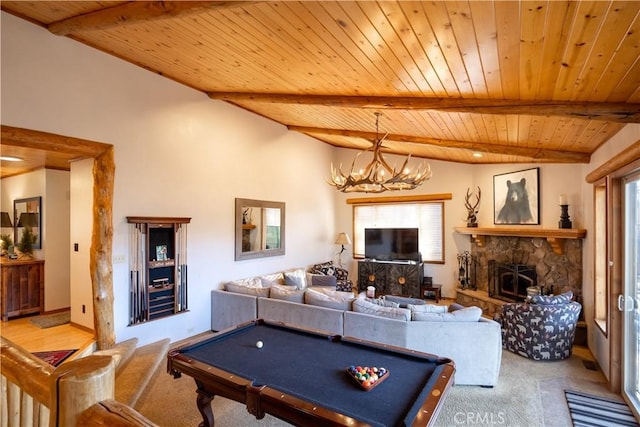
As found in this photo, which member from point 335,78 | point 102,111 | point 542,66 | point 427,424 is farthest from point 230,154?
point 427,424

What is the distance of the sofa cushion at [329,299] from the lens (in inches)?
169

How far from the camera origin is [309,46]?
10.3ft

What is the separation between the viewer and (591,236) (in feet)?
15.5

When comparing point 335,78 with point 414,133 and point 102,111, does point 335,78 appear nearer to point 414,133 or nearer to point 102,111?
point 414,133

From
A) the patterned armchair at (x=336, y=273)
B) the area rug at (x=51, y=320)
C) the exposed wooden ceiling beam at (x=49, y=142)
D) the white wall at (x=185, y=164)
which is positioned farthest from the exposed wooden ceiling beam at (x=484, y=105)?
the area rug at (x=51, y=320)

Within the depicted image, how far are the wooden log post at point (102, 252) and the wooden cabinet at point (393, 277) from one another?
536cm

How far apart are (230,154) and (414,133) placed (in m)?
3.19

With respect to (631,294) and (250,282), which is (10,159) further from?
(631,294)

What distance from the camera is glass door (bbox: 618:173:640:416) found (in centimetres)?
334

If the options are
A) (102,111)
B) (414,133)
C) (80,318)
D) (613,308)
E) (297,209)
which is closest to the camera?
(613,308)

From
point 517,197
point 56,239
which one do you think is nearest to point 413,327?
point 517,197

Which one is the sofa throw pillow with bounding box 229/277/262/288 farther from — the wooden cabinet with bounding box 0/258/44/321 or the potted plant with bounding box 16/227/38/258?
the potted plant with bounding box 16/227/38/258

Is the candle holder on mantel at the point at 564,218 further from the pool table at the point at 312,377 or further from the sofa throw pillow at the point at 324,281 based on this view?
the pool table at the point at 312,377

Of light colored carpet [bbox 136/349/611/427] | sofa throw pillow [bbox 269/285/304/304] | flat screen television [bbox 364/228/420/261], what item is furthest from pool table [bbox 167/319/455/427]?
flat screen television [bbox 364/228/420/261]
